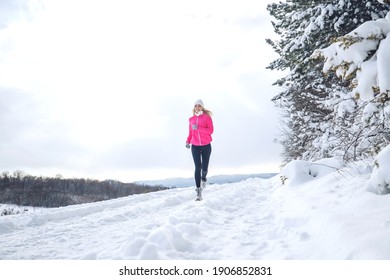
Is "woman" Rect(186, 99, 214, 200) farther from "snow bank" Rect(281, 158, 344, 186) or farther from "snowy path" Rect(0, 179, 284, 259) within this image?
"snow bank" Rect(281, 158, 344, 186)

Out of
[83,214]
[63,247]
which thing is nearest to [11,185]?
[83,214]

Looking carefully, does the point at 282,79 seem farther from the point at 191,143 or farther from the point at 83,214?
the point at 83,214

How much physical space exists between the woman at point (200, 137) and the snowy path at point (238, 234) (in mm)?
2232

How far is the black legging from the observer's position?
656cm

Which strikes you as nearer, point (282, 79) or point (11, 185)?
point (282, 79)

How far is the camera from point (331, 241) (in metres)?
2.34

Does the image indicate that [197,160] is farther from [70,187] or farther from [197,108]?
[70,187]

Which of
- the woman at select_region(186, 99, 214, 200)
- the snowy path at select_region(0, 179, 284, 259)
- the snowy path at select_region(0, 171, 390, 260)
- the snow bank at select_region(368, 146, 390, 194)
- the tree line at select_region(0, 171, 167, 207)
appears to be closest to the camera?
the snowy path at select_region(0, 171, 390, 260)

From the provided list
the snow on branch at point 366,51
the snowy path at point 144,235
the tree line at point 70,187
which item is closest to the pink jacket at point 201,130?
the snowy path at point 144,235

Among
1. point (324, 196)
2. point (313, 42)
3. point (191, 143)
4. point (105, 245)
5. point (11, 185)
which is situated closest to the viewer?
point (105, 245)

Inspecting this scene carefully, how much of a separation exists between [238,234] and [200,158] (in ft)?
11.9

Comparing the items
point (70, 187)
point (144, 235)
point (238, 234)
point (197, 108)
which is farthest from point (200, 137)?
point (70, 187)

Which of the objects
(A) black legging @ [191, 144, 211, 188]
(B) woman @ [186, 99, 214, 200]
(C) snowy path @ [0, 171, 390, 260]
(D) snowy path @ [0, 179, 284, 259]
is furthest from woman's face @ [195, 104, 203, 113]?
(C) snowy path @ [0, 171, 390, 260]

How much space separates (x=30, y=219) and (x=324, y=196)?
4.74 metres
